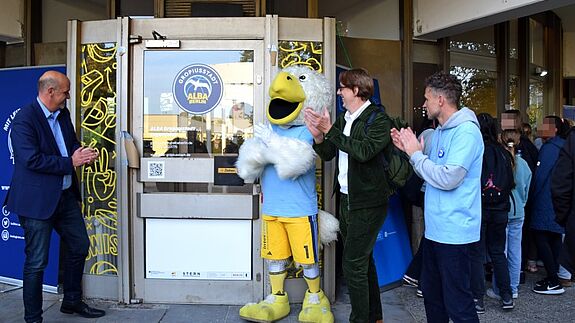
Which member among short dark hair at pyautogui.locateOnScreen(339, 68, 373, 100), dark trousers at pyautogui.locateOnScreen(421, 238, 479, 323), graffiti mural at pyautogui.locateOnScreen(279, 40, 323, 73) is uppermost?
graffiti mural at pyautogui.locateOnScreen(279, 40, 323, 73)

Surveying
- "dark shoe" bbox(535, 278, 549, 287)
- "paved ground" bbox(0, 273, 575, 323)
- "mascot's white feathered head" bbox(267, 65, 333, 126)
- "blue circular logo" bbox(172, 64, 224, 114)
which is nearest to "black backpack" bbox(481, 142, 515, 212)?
"paved ground" bbox(0, 273, 575, 323)

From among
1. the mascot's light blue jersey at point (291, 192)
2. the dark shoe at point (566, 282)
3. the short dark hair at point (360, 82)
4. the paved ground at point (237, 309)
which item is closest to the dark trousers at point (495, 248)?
the paved ground at point (237, 309)

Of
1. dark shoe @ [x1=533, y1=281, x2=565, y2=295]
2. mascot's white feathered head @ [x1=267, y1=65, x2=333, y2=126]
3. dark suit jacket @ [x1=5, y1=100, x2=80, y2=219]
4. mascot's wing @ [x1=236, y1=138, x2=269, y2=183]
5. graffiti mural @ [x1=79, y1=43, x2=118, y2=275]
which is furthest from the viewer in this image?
dark shoe @ [x1=533, y1=281, x2=565, y2=295]

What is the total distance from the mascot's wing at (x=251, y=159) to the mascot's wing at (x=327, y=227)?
0.59 meters

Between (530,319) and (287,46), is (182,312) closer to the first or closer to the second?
(287,46)

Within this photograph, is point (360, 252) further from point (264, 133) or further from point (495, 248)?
point (495, 248)

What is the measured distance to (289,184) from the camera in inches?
145

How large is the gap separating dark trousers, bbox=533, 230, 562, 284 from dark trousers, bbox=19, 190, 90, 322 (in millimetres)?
4084

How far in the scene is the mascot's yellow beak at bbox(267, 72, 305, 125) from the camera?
11.6 ft

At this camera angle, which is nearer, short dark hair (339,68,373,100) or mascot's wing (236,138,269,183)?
short dark hair (339,68,373,100)

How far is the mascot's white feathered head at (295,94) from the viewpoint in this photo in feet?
11.6

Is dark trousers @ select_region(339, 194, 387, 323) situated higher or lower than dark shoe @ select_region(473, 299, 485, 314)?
higher

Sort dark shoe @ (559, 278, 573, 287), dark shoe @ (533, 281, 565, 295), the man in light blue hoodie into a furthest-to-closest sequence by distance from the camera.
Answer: dark shoe @ (559, 278, 573, 287) → dark shoe @ (533, 281, 565, 295) → the man in light blue hoodie

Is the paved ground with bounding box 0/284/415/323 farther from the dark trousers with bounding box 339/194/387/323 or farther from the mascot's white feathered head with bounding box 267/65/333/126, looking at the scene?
the mascot's white feathered head with bounding box 267/65/333/126
